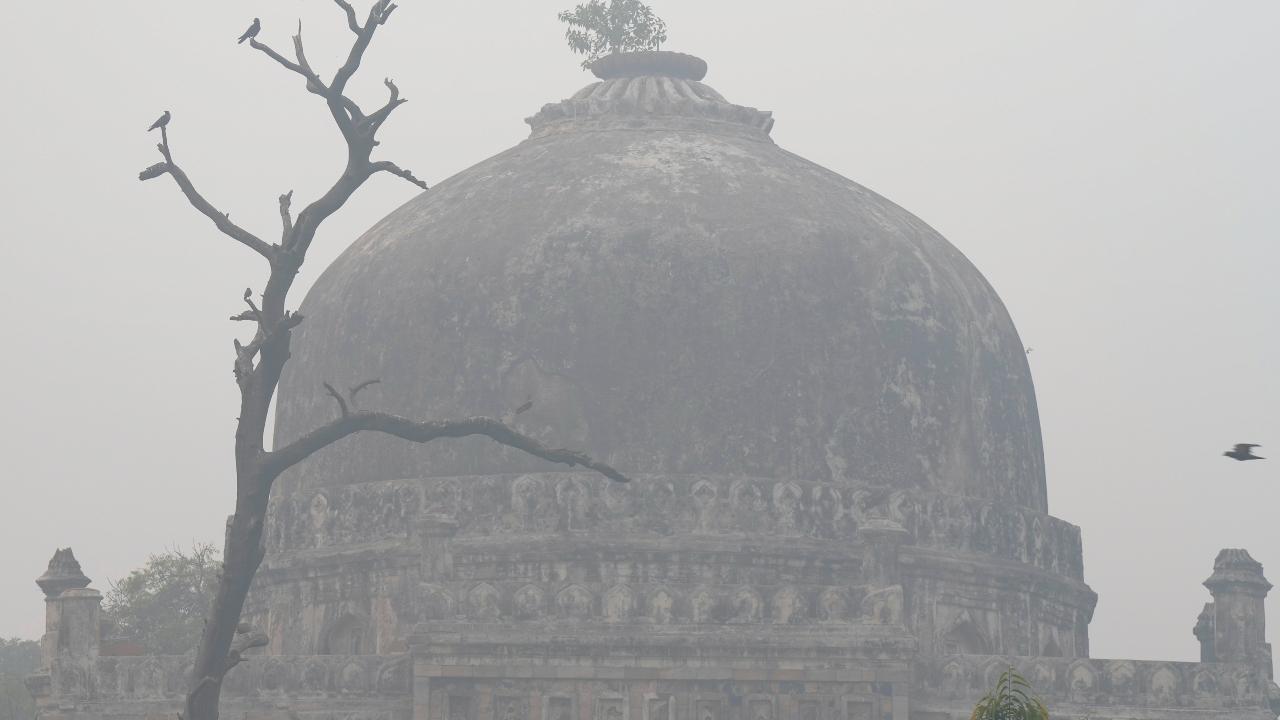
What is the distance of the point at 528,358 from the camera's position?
976 inches

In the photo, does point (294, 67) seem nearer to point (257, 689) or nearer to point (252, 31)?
point (252, 31)

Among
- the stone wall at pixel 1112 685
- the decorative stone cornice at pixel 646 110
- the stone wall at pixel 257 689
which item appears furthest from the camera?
the decorative stone cornice at pixel 646 110

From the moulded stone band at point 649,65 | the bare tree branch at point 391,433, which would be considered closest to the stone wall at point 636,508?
the moulded stone band at point 649,65

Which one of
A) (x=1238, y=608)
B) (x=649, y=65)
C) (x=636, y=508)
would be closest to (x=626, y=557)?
(x=636, y=508)

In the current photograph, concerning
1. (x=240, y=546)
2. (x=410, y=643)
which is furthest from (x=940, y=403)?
(x=240, y=546)

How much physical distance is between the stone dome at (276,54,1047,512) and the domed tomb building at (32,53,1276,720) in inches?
1.3

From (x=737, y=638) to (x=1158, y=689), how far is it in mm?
4202

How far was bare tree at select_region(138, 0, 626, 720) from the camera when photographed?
1498cm

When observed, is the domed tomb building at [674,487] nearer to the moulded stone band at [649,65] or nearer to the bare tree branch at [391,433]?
the moulded stone band at [649,65]

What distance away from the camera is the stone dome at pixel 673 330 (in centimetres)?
2467

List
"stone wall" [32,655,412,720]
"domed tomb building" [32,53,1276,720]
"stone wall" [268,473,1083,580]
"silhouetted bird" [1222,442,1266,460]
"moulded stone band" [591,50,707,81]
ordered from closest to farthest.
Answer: "silhouetted bird" [1222,442,1266,460] → "domed tomb building" [32,53,1276,720] → "stone wall" [32,655,412,720] → "stone wall" [268,473,1083,580] → "moulded stone band" [591,50,707,81]

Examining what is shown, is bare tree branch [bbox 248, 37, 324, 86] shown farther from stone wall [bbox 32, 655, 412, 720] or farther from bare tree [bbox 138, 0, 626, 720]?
stone wall [bbox 32, 655, 412, 720]

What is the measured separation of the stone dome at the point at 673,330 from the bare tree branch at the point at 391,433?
854 centimetres

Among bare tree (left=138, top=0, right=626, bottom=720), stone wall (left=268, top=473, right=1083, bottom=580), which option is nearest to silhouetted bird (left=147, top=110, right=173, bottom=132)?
bare tree (left=138, top=0, right=626, bottom=720)
